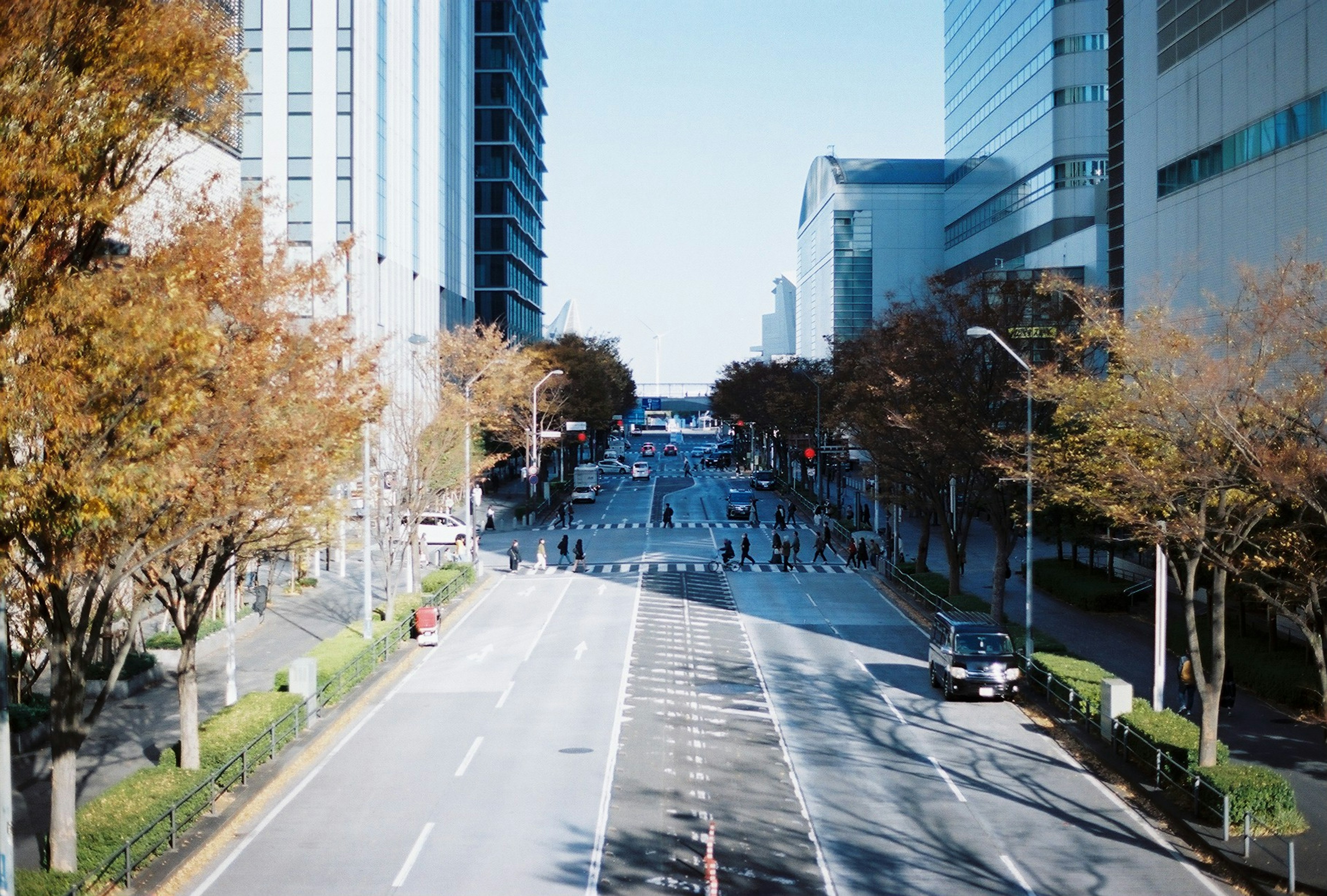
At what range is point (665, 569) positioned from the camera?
178ft

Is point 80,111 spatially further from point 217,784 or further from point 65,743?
point 217,784

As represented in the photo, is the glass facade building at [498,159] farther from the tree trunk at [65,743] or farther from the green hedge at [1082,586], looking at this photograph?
the tree trunk at [65,743]

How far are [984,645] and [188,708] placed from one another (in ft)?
55.3

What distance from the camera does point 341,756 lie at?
2422 centimetres

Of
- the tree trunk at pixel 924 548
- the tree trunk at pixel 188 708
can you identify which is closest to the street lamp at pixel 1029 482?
the tree trunk at pixel 924 548

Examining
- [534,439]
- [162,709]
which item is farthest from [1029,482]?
[534,439]

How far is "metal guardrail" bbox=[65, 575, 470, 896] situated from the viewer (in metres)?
16.4

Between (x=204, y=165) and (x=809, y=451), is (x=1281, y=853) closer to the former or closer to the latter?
(x=204, y=165)

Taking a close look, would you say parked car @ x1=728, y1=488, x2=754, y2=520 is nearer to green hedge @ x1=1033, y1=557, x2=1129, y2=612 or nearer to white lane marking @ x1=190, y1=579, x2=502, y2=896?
green hedge @ x1=1033, y1=557, x2=1129, y2=612

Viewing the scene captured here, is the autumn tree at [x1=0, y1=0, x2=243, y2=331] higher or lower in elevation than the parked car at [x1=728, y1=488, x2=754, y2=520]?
higher

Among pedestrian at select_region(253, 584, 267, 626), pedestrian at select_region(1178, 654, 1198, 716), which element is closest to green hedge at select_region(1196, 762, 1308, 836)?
pedestrian at select_region(1178, 654, 1198, 716)

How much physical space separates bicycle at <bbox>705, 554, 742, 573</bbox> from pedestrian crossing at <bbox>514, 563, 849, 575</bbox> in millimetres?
192

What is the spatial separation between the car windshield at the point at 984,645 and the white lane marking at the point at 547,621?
11119 millimetres

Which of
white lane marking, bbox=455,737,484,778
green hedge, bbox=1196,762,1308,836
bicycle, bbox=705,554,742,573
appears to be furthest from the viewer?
bicycle, bbox=705,554,742,573
